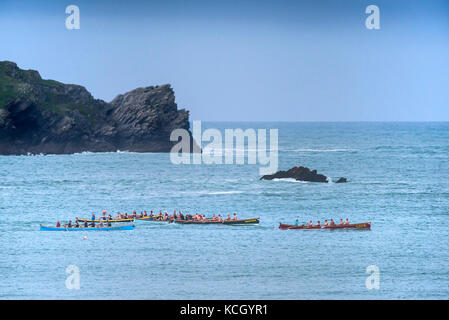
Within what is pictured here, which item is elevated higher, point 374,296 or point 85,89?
point 85,89

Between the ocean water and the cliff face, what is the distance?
81.7ft

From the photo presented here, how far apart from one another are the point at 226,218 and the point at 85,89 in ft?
304

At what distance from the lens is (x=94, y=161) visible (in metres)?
127

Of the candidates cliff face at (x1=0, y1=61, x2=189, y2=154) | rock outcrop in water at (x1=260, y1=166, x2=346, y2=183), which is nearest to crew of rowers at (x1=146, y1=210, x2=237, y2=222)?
rock outcrop in water at (x1=260, y1=166, x2=346, y2=183)

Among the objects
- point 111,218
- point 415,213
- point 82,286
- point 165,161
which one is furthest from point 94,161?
point 82,286

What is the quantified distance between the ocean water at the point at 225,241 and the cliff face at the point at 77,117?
24.9m

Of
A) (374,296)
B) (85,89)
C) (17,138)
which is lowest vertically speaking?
(374,296)

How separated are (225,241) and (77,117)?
9053cm

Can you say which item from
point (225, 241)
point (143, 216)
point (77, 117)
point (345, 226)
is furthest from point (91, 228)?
point (77, 117)

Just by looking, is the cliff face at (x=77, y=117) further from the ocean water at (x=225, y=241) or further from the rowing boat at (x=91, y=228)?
the rowing boat at (x=91, y=228)

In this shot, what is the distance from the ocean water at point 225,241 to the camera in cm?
4438

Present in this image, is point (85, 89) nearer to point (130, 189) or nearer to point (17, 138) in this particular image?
point (17, 138)

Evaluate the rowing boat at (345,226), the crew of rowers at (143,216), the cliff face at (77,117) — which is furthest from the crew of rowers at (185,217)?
the cliff face at (77,117)

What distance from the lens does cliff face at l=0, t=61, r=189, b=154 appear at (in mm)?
133375
